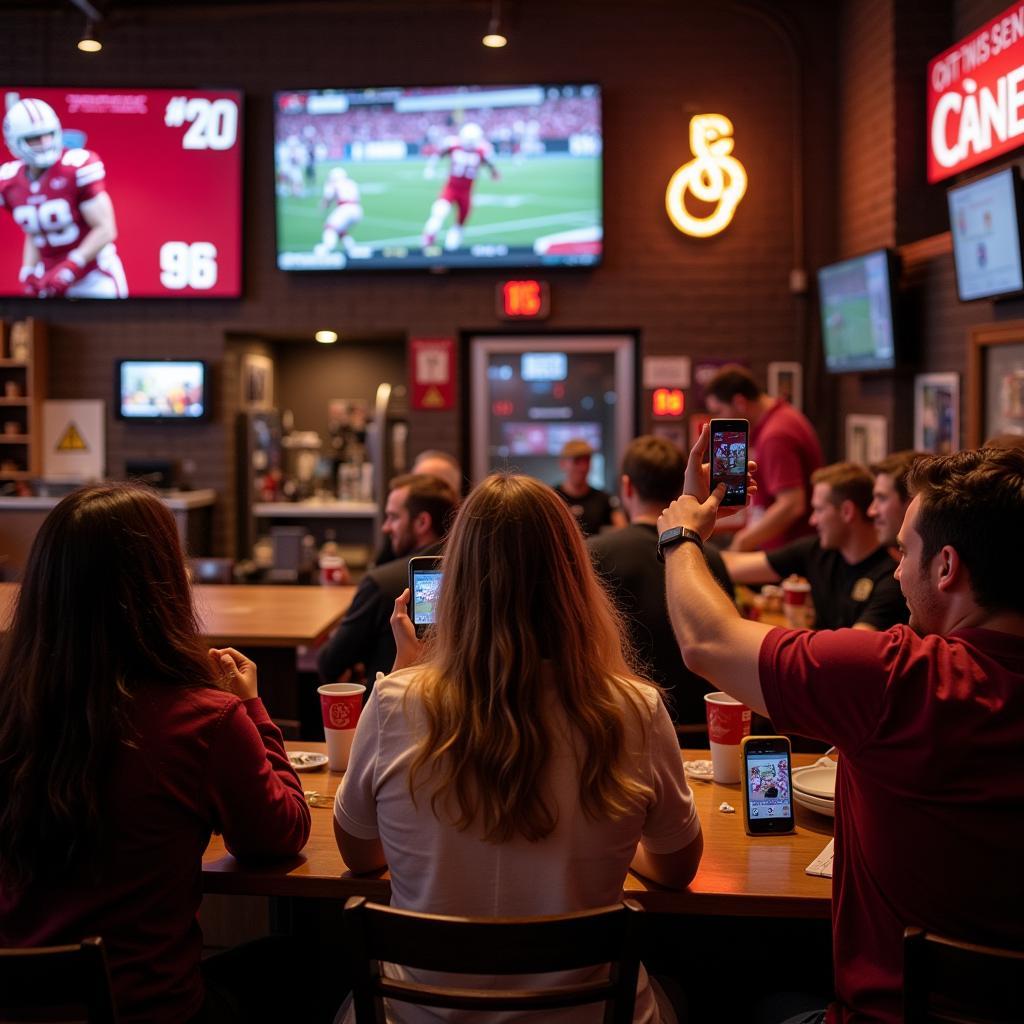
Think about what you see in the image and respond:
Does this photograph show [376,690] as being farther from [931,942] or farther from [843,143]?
[843,143]

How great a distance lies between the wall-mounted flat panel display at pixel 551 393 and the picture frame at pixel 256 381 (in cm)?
159

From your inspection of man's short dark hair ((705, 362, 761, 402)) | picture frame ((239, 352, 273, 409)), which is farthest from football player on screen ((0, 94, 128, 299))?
man's short dark hair ((705, 362, 761, 402))

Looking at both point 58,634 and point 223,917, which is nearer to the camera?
point 58,634

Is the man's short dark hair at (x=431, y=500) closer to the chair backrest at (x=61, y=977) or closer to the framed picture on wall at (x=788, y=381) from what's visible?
the chair backrest at (x=61, y=977)

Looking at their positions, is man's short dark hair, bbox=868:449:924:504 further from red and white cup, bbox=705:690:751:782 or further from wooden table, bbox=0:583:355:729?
wooden table, bbox=0:583:355:729

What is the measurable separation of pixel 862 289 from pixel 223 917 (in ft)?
15.8

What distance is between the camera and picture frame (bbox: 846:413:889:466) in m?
6.42

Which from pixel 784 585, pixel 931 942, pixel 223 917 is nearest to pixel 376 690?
pixel 931 942

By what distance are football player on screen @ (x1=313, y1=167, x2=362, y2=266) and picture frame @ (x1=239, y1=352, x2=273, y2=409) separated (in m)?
1.07

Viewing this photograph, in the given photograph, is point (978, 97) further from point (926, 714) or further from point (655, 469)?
point (926, 714)

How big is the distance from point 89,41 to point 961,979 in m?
7.18

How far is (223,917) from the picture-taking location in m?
3.04

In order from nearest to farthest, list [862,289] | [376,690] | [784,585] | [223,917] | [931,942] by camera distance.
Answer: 1. [931,942]
2. [376,690]
3. [223,917]
4. [784,585]
5. [862,289]

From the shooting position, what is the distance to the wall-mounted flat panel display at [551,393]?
7613 millimetres
